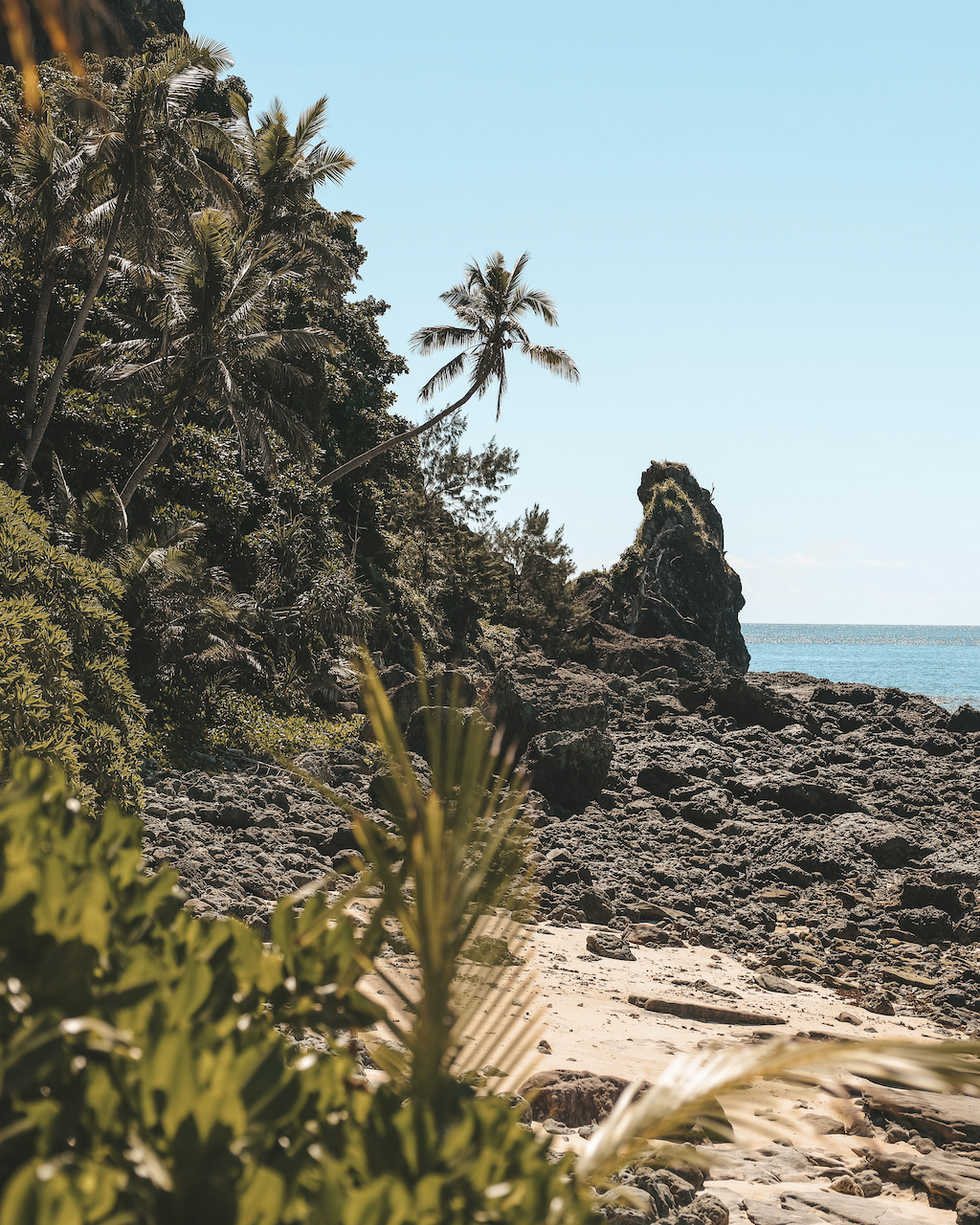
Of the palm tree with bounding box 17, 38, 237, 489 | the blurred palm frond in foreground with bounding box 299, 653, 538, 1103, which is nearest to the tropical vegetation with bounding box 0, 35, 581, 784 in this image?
the palm tree with bounding box 17, 38, 237, 489

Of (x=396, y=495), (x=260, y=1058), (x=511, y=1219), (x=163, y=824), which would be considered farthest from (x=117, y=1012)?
(x=396, y=495)

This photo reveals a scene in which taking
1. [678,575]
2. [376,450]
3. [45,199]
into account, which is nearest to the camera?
[45,199]

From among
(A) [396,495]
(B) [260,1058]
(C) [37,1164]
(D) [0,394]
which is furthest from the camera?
(A) [396,495]

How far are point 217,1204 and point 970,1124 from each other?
6.04 metres

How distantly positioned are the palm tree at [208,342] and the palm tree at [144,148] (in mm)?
850

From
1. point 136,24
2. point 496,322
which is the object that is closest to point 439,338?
point 496,322

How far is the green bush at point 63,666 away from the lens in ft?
17.5

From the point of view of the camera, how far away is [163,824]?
9.50 m

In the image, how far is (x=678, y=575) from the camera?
51875 mm

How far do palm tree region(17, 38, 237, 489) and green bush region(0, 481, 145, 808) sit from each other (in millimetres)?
9286

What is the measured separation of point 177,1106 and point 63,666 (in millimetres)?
5637

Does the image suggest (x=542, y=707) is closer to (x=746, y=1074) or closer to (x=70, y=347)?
(x=70, y=347)

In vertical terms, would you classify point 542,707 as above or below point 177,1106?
below

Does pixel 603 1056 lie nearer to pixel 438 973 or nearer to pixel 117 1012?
pixel 438 973
